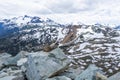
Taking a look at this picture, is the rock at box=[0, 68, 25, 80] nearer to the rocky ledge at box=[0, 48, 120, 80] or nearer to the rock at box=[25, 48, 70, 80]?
the rocky ledge at box=[0, 48, 120, 80]

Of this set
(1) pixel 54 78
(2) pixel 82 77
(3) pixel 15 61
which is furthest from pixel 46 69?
(3) pixel 15 61

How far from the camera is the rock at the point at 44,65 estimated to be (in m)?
24.0

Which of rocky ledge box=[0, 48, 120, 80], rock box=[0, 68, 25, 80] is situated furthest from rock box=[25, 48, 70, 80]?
rock box=[0, 68, 25, 80]

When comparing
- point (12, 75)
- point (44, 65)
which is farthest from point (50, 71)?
point (12, 75)

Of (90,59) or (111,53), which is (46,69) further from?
(111,53)

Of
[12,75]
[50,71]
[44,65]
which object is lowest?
[12,75]

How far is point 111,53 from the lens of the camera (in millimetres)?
192375

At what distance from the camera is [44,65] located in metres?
24.8

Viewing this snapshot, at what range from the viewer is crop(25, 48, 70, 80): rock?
2399cm

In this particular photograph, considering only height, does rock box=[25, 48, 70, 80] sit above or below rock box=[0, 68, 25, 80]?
above

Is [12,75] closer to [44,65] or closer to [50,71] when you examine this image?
[44,65]

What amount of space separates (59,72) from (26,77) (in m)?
3.10

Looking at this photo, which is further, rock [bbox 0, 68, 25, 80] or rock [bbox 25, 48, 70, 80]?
rock [bbox 0, 68, 25, 80]

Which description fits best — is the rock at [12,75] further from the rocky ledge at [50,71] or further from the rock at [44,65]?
the rock at [44,65]
